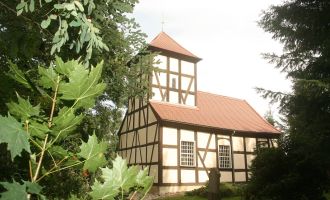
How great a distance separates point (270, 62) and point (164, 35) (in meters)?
12.3

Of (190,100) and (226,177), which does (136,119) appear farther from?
(226,177)

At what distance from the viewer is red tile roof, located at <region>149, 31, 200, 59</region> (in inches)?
872

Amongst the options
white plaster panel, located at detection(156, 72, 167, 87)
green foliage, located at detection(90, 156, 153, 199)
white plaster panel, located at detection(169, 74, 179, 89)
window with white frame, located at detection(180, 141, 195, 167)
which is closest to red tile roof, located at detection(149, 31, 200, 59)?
white plaster panel, located at detection(169, 74, 179, 89)

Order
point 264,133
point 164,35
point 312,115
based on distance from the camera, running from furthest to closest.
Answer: point 164,35 < point 264,133 < point 312,115

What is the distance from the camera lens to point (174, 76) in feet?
71.5

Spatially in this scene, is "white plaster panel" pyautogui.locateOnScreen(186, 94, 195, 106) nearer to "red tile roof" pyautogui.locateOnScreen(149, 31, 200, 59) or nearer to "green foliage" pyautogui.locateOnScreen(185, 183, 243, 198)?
"red tile roof" pyautogui.locateOnScreen(149, 31, 200, 59)

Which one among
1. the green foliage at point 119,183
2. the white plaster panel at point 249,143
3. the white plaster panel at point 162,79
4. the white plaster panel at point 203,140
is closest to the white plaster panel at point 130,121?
the white plaster panel at point 162,79

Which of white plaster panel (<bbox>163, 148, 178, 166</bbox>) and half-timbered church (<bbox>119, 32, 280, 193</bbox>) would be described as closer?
white plaster panel (<bbox>163, 148, 178, 166</bbox>)

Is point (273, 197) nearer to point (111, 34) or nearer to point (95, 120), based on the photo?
point (95, 120)

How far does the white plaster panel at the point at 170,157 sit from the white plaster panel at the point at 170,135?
47cm

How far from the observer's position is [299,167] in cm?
1006

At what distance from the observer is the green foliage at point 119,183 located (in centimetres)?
116

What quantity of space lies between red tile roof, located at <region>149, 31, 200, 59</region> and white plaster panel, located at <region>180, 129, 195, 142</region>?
18.6ft

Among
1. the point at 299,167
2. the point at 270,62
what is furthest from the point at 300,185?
the point at 270,62
